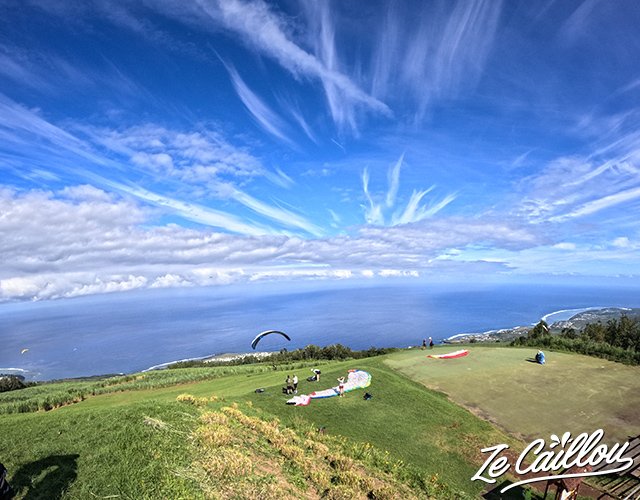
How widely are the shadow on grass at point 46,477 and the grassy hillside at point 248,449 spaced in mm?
40

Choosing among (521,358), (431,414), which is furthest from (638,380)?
(431,414)

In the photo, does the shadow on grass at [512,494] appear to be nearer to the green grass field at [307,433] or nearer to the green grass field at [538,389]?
the green grass field at [307,433]

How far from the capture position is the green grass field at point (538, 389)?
26516 millimetres

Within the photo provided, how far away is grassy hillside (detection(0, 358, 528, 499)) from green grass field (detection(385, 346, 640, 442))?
14.9 feet

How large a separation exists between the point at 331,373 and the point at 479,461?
54.5ft

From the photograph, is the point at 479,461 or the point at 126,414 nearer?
the point at 126,414

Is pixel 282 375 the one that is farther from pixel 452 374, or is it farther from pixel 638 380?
pixel 638 380

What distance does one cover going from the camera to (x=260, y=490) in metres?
12.8

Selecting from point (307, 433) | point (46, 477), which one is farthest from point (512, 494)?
point (46, 477)

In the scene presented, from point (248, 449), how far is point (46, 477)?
7.90 metres

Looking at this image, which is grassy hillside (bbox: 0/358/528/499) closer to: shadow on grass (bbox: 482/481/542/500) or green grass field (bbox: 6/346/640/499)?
green grass field (bbox: 6/346/640/499)

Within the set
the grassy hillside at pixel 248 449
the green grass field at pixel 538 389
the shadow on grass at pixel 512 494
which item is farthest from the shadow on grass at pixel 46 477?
the green grass field at pixel 538 389

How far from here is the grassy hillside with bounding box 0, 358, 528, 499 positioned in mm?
12508

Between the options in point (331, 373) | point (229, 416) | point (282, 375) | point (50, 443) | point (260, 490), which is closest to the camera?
point (260, 490)
